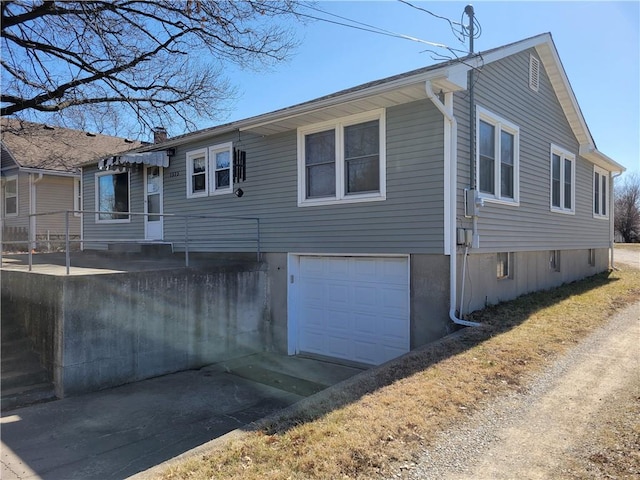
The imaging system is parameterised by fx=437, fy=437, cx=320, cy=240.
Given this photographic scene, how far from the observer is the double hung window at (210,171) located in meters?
10.7

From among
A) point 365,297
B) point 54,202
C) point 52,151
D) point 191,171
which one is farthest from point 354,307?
point 52,151

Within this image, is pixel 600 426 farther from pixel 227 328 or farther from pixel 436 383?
pixel 227 328

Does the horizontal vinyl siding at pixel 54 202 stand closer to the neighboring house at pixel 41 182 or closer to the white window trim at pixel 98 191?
the neighboring house at pixel 41 182

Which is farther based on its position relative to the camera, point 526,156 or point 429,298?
point 526,156

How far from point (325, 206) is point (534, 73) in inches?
252

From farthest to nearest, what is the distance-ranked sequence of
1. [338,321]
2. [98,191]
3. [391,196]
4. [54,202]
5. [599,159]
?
[54,202]
[599,159]
[98,191]
[338,321]
[391,196]

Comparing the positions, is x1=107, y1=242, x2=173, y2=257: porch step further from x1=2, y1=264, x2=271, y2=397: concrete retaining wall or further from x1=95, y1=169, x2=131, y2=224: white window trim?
x1=2, y1=264, x2=271, y2=397: concrete retaining wall

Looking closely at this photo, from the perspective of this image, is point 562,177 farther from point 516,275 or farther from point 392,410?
point 392,410

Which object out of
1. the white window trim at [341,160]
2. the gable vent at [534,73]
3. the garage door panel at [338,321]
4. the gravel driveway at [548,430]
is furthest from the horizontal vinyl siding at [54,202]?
the gravel driveway at [548,430]

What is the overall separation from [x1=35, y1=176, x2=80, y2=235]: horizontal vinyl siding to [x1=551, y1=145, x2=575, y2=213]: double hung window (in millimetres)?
16473

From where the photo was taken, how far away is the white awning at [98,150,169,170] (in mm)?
11377

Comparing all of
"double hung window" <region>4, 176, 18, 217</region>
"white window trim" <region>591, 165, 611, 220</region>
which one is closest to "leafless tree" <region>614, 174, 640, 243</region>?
"white window trim" <region>591, 165, 611, 220</region>

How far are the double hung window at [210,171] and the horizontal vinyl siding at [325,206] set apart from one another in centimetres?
18

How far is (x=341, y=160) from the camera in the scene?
27.6 feet
